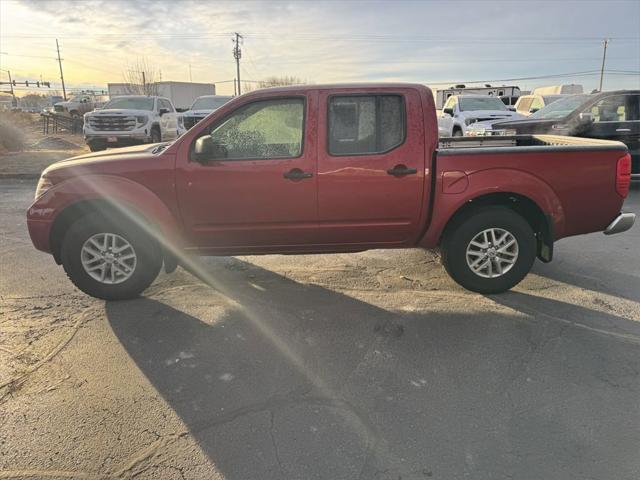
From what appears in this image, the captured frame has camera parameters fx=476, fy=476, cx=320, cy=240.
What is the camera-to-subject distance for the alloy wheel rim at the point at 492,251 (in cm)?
437

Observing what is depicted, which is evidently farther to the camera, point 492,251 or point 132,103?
point 132,103

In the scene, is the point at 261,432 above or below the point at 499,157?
below

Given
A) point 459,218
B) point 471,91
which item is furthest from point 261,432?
point 471,91

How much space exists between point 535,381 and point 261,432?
1808mm

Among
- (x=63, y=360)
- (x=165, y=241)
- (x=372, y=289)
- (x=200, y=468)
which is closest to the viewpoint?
(x=200, y=468)

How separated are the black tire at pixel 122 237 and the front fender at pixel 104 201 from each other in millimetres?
148

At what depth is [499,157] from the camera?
13.7 feet

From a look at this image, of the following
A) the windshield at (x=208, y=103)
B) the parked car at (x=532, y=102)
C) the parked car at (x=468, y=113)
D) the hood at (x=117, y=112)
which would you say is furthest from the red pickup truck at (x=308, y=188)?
the parked car at (x=532, y=102)

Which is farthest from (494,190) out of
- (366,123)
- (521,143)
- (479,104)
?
(479,104)

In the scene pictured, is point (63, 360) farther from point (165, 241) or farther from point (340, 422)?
point (340, 422)

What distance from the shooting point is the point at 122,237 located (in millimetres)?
4223

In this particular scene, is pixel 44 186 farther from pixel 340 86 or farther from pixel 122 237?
pixel 340 86

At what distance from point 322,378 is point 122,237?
7.44ft

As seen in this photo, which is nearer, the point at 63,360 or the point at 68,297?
the point at 63,360
